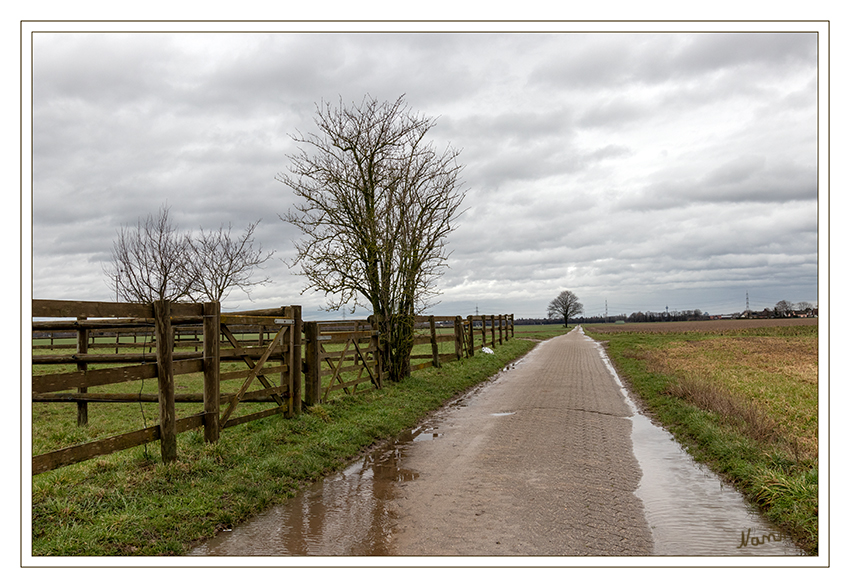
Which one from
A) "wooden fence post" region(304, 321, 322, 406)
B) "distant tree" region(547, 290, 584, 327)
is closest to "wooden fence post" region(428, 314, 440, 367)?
"wooden fence post" region(304, 321, 322, 406)

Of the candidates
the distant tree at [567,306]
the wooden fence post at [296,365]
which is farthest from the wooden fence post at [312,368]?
the distant tree at [567,306]

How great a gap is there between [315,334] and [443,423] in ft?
10.2

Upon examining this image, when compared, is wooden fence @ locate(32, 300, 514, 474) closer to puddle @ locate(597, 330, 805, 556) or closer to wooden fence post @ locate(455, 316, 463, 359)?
puddle @ locate(597, 330, 805, 556)

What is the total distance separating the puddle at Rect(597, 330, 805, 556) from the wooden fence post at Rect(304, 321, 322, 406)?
5971 millimetres

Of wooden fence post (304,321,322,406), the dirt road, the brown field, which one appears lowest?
the brown field

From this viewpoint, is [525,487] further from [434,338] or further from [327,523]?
[434,338]

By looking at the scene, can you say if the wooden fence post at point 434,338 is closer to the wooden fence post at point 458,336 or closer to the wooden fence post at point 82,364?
the wooden fence post at point 458,336

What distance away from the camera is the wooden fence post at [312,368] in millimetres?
10305

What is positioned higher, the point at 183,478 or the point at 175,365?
the point at 175,365

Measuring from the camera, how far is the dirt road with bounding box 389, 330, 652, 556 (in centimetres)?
442

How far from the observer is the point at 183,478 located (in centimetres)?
593

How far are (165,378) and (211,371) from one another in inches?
45.2

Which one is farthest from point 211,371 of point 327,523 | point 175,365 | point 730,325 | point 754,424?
point 730,325

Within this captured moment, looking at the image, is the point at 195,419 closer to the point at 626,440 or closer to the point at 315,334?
the point at 315,334
